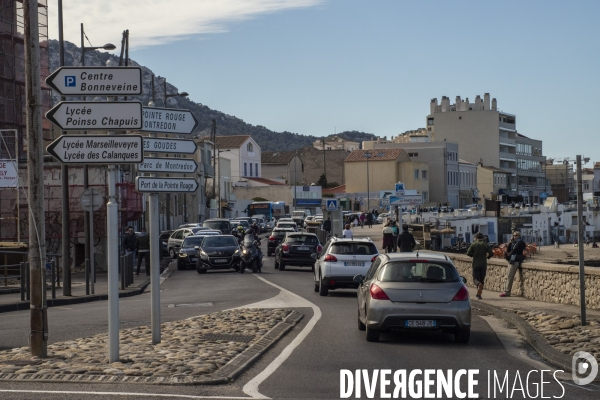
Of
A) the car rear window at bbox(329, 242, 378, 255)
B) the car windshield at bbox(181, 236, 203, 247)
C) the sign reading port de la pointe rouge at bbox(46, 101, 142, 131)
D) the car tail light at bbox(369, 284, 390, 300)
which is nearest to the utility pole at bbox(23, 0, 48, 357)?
the sign reading port de la pointe rouge at bbox(46, 101, 142, 131)

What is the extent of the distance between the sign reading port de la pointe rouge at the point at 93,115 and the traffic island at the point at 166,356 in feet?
9.87

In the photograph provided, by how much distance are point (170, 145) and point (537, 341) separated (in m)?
6.29

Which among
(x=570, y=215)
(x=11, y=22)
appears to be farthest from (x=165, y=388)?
(x=570, y=215)

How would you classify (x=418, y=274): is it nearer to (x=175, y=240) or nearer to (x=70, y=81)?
(x=70, y=81)

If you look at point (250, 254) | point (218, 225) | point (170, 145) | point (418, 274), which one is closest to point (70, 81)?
point (170, 145)

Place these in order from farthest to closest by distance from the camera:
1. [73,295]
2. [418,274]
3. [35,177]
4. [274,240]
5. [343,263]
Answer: [274,240], [73,295], [343,263], [418,274], [35,177]

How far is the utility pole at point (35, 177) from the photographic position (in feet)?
39.3

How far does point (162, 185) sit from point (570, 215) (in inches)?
4292

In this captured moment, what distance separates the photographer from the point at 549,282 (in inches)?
854

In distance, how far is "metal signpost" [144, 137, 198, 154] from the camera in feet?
44.1

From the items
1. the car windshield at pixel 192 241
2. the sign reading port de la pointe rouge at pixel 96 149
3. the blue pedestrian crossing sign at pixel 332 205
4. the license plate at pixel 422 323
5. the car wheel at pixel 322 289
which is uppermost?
the sign reading port de la pointe rouge at pixel 96 149

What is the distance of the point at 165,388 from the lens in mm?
9562

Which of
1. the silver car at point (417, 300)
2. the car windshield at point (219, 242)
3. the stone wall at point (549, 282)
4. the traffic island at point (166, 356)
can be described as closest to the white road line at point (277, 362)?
the traffic island at point (166, 356)

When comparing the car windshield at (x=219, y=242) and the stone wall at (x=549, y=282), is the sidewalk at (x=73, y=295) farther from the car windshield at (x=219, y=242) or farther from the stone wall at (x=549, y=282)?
the stone wall at (x=549, y=282)
